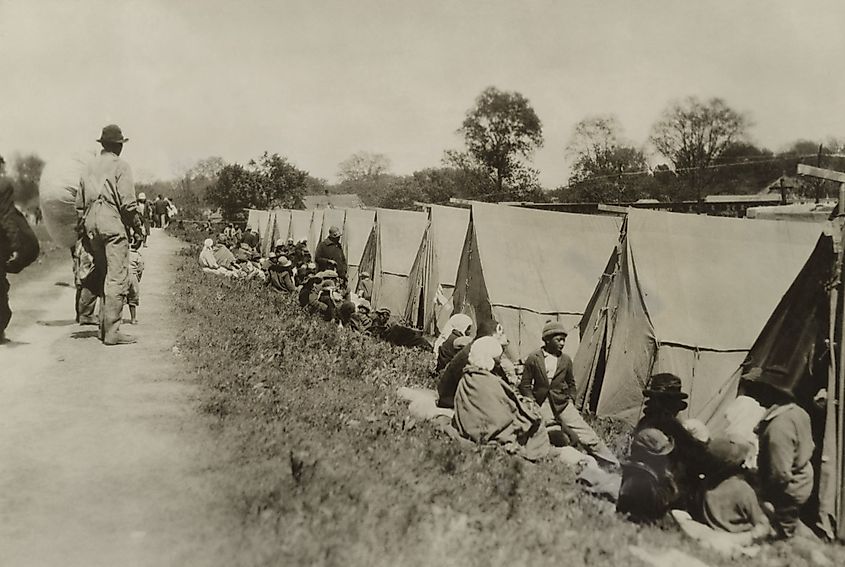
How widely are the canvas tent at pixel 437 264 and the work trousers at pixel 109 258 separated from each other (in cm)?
579

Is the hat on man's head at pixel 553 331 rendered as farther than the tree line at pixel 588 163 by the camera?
No

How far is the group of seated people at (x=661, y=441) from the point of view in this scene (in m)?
4.64

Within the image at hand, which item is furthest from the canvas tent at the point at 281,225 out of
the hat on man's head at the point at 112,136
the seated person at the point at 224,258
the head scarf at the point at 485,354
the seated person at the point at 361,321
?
the head scarf at the point at 485,354

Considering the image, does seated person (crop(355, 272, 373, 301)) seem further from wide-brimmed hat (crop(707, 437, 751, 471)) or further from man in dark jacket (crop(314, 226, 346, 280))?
wide-brimmed hat (crop(707, 437, 751, 471))

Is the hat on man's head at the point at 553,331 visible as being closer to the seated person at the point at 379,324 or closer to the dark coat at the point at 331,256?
the seated person at the point at 379,324

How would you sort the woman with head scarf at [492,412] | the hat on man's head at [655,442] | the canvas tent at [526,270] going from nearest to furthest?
the hat on man's head at [655,442] < the woman with head scarf at [492,412] < the canvas tent at [526,270]

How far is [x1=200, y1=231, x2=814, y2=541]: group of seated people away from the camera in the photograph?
15.2 ft

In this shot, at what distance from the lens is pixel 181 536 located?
343cm

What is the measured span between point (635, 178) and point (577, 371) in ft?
109

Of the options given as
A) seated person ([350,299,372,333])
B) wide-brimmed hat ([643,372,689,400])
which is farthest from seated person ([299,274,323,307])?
wide-brimmed hat ([643,372,689,400])

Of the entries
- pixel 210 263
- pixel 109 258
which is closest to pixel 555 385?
pixel 109 258

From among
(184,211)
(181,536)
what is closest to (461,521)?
(181,536)

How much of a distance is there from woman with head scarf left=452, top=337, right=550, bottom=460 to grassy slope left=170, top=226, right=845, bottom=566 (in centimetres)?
26

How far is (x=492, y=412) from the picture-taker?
19.2ft
